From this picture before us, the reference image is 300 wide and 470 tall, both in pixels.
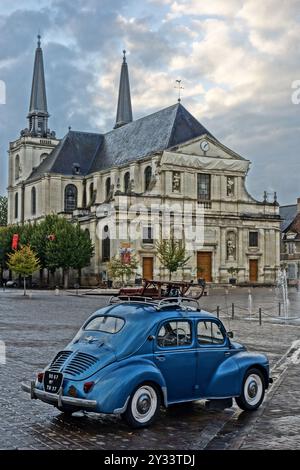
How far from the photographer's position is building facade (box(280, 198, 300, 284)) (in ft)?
268

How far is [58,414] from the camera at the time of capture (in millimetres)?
9594

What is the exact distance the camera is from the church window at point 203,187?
70.9m

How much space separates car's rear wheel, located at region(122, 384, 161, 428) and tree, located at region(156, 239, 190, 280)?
53.6m

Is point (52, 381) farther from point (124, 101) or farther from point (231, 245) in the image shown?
point (124, 101)

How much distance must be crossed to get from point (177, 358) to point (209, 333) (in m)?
0.85

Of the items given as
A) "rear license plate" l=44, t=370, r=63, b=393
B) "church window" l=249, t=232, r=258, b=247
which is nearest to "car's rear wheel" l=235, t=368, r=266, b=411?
"rear license plate" l=44, t=370, r=63, b=393

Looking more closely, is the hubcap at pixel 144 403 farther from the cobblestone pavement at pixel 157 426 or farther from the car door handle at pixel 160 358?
the car door handle at pixel 160 358

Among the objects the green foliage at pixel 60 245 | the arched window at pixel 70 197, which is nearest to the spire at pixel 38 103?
the arched window at pixel 70 197

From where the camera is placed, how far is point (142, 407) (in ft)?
28.7

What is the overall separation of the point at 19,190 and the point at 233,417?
8280cm

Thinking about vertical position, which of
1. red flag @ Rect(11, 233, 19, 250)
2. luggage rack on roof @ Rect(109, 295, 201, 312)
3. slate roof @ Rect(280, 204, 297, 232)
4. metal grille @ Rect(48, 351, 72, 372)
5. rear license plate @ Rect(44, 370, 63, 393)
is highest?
slate roof @ Rect(280, 204, 297, 232)

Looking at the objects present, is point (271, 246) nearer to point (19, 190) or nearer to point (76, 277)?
point (76, 277)

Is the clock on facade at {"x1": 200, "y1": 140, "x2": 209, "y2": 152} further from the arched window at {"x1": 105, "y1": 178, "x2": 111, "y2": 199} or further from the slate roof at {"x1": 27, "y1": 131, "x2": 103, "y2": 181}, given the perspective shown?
the slate roof at {"x1": 27, "y1": 131, "x2": 103, "y2": 181}

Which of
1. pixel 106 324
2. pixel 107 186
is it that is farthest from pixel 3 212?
pixel 106 324
